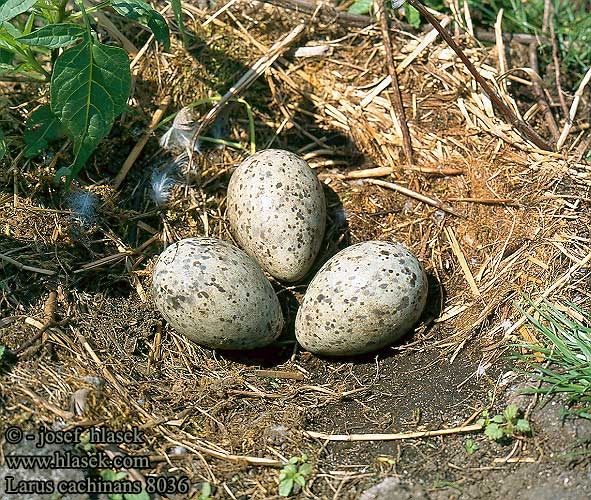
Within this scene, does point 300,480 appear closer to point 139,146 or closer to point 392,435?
point 392,435

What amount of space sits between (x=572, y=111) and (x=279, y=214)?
164cm

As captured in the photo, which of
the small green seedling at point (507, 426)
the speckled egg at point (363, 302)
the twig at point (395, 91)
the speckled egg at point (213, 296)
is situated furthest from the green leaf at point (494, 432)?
the twig at point (395, 91)

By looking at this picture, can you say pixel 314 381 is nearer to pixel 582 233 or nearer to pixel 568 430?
pixel 568 430

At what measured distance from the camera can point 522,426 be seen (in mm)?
2570

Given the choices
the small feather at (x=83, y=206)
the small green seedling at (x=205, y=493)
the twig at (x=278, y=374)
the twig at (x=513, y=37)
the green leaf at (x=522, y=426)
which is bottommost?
the twig at (x=278, y=374)

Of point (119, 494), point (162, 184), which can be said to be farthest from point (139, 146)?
point (119, 494)

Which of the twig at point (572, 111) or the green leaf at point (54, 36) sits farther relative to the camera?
the twig at point (572, 111)

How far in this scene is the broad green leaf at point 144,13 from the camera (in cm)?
306

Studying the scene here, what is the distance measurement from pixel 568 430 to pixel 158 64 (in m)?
2.48

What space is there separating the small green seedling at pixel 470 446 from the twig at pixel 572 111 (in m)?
1.60

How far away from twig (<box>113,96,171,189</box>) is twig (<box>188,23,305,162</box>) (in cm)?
19

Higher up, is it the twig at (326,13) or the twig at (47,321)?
the twig at (326,13)

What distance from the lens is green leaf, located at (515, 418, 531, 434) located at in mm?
2568

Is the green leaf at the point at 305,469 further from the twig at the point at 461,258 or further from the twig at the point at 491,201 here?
the twig at the point at 491,201
